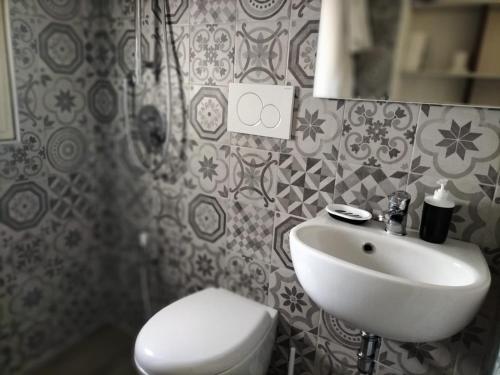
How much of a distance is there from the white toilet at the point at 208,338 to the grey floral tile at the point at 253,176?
1.25ft

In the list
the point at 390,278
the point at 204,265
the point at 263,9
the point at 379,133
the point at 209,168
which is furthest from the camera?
the point at 204,265

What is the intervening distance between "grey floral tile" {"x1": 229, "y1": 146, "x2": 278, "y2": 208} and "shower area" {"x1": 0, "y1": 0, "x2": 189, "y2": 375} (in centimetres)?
26

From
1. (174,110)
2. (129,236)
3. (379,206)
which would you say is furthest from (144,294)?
(379,206)

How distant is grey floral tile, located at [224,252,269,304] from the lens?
1396 mm

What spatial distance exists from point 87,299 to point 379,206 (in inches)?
58.8

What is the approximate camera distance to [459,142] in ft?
3.26

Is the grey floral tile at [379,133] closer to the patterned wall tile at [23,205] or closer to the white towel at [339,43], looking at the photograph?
the white towel at [339,43]

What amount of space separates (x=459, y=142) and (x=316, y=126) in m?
0.40

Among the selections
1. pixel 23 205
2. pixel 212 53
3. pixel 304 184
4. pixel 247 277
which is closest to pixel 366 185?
pixel 304 184

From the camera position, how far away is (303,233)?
106 cm

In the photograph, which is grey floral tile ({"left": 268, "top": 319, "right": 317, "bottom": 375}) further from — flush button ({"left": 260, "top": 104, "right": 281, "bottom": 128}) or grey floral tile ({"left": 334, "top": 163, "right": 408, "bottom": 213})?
flush button ({"left": 260, "top": 104, "right": 281, "bottom": 128})

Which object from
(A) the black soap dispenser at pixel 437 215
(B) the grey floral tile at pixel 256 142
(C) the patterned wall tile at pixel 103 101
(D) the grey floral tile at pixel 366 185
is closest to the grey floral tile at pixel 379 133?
(D) the grey floral tile at pixel 366 185

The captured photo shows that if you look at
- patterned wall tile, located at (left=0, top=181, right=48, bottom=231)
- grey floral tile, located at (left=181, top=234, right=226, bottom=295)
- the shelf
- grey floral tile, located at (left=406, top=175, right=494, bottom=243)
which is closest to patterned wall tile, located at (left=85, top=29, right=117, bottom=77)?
patterned wall tile, located at (left=0, top=181, right=48, bottom=231)

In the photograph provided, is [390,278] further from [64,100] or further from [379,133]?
[64,100]
